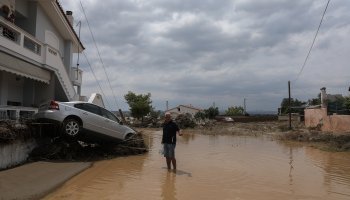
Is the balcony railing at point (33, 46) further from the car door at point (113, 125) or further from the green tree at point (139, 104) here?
the green tree at point (139, 104)

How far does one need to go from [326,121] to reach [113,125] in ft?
73.3

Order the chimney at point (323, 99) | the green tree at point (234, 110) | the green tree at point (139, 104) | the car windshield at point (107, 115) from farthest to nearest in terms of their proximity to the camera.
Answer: the green tree at point (234, 110), the green tree at point (139, 104), the chimney at point (323, 99), the car windshield at point (107, 115)

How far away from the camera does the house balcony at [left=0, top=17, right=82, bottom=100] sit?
1348 centimetres

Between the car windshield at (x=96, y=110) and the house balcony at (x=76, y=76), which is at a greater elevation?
the house balcony at (x=76, y=76)

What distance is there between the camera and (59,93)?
1992 centimetres

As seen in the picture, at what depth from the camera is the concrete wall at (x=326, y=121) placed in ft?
94.0

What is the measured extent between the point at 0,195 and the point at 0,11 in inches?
371

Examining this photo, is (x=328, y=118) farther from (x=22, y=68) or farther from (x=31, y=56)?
(x=22, y=68)

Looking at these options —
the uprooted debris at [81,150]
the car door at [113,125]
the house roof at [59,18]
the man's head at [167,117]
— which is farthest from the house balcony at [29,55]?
the man's head at [167,117]

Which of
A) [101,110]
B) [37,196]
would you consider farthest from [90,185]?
[101,110]

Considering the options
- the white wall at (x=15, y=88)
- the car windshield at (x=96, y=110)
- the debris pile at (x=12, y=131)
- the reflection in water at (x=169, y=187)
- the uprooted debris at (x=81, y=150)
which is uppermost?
the white wall at (x=15, y=88)

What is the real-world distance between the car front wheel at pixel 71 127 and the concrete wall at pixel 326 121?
800 inches

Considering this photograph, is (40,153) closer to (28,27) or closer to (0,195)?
(0,195)

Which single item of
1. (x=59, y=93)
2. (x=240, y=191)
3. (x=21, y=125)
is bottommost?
(x=240, y=191)
